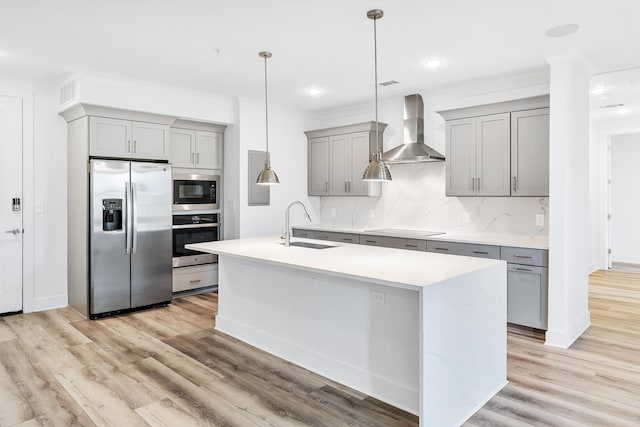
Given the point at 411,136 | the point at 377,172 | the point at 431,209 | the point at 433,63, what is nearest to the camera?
the point at 377,172

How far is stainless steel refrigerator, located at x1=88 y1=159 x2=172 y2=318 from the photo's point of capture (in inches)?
178

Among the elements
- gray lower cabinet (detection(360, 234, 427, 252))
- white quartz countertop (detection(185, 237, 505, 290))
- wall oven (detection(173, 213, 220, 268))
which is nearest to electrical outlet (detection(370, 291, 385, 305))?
white quartz countertop (detection(185, 237, 505, 290))

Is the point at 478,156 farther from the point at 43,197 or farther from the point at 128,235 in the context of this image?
the point at 43,197

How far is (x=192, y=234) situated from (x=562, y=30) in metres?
4.41

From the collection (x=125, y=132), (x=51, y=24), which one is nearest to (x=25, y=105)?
(x=125, y=132)

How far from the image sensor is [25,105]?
4.63 m

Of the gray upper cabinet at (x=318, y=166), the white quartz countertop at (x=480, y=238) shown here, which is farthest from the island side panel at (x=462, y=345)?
the gray upper cabinet at (x=318, y=166)

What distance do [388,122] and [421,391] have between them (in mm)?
4040

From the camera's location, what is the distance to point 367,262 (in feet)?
→ 9.39

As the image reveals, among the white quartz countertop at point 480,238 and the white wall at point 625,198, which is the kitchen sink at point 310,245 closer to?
the white quartz countertop at point 480,238

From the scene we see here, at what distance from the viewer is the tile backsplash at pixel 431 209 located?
4609 mm

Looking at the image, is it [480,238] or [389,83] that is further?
[389,83]

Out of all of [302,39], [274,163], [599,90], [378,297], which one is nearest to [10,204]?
[274,163]

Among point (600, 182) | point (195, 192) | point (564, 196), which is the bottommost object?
point (564, 196)
